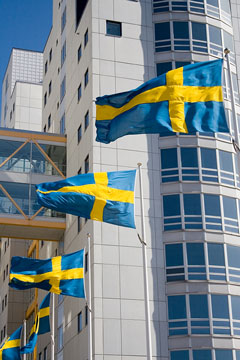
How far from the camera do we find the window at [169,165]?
38.3 metres

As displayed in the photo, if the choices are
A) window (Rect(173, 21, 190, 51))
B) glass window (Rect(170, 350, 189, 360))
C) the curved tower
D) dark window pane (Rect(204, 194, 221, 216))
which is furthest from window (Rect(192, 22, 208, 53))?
glass window (Rect(170, 350, 189, 360))

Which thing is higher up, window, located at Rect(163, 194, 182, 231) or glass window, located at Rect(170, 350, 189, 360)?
window, located at Rect(163, 194, 182, 231)

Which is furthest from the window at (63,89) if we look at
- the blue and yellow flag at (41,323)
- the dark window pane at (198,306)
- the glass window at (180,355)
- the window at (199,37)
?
the glass window at (180,355)

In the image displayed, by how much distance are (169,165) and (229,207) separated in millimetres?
4171

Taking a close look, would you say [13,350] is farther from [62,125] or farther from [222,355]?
[62,125]

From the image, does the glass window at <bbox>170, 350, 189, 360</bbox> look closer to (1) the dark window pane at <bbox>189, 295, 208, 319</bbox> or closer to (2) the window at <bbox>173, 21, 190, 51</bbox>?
(1) the dark window pane at <bbox>189, 295, 208, 319</bbox>

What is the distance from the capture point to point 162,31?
42062mm

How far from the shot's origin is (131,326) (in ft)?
113

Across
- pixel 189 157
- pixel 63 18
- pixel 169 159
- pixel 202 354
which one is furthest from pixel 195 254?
pixel 63 18

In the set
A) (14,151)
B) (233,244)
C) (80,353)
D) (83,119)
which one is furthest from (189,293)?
(14,151)

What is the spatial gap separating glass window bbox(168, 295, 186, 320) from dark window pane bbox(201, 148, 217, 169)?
7718 mm

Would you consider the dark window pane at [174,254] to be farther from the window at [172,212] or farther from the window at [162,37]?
the window at [162,37]

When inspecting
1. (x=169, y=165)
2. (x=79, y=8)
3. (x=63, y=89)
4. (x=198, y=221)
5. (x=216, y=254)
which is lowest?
(x=216, y=254)

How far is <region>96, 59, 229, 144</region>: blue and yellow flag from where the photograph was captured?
18.1 metres
